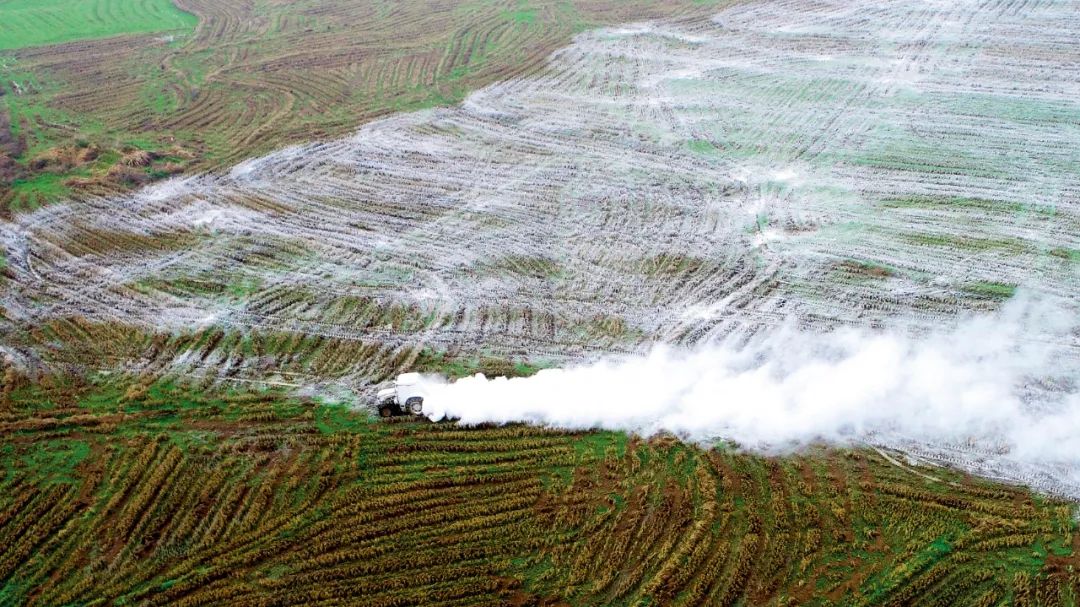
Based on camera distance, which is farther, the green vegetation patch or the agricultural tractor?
the green vegetation patch

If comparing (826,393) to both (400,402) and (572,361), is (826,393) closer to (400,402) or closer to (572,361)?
(572,361)

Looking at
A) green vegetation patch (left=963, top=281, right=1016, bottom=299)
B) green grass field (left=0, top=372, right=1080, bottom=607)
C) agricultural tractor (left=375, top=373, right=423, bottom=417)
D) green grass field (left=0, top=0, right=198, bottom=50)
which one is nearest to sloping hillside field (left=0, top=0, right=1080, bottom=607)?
green grass field (left=0, top=372, right=1080, bottom=607)

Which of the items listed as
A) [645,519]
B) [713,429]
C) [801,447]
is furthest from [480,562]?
[801,447]

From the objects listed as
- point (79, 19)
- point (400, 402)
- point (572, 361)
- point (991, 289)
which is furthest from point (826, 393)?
point (79, 19)

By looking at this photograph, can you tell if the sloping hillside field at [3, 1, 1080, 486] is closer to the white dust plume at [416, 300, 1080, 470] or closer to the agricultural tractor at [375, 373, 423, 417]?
the white dust plume at [416, 300, 1080, 470]

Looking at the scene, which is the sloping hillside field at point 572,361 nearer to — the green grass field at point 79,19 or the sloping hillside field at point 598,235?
the sloping hillside field at point 598,235

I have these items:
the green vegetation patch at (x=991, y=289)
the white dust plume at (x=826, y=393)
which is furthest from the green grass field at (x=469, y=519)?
the green vegetation patch at (x=991, y=289)

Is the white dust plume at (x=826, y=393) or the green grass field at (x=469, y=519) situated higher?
the white dust plume at (x=826, y=393)

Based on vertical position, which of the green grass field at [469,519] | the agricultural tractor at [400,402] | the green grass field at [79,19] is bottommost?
the green grass field at [469,519]
